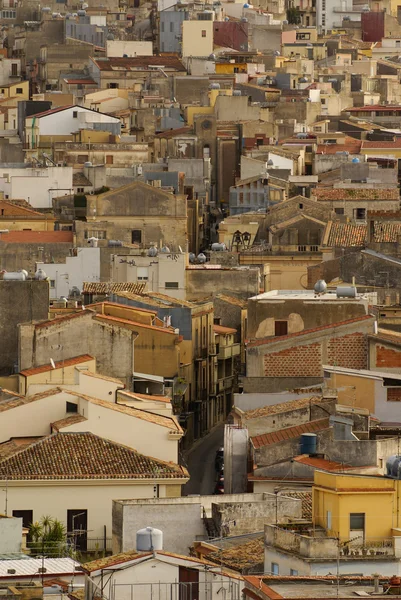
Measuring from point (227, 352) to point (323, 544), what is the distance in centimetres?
3773

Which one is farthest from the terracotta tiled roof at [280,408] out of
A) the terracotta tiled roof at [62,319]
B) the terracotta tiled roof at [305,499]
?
the terracotta tiled roof at [305,499]

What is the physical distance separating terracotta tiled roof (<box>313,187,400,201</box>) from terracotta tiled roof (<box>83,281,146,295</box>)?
2065 cm

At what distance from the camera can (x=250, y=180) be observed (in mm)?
108000

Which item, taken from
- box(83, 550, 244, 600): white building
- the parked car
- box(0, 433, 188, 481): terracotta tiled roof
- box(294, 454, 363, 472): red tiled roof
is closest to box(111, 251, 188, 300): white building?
the parked car

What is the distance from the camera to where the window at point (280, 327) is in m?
67.2

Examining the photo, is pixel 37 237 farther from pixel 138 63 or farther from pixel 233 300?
pixel 138 63

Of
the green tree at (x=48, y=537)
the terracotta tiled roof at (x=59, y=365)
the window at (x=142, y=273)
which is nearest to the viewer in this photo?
the green tree at (x=48, y=537)

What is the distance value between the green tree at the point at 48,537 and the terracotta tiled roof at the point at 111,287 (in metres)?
25.7

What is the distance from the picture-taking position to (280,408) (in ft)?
187

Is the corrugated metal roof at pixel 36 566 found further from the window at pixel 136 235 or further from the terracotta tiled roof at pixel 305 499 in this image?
the window at pixel 136 235

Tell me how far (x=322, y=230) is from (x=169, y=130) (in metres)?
39.5

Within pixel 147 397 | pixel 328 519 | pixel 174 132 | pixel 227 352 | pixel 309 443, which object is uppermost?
pixel 328 519

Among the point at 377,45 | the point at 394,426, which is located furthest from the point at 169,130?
the point at 394,426

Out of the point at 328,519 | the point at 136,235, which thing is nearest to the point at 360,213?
the point at 136,235
